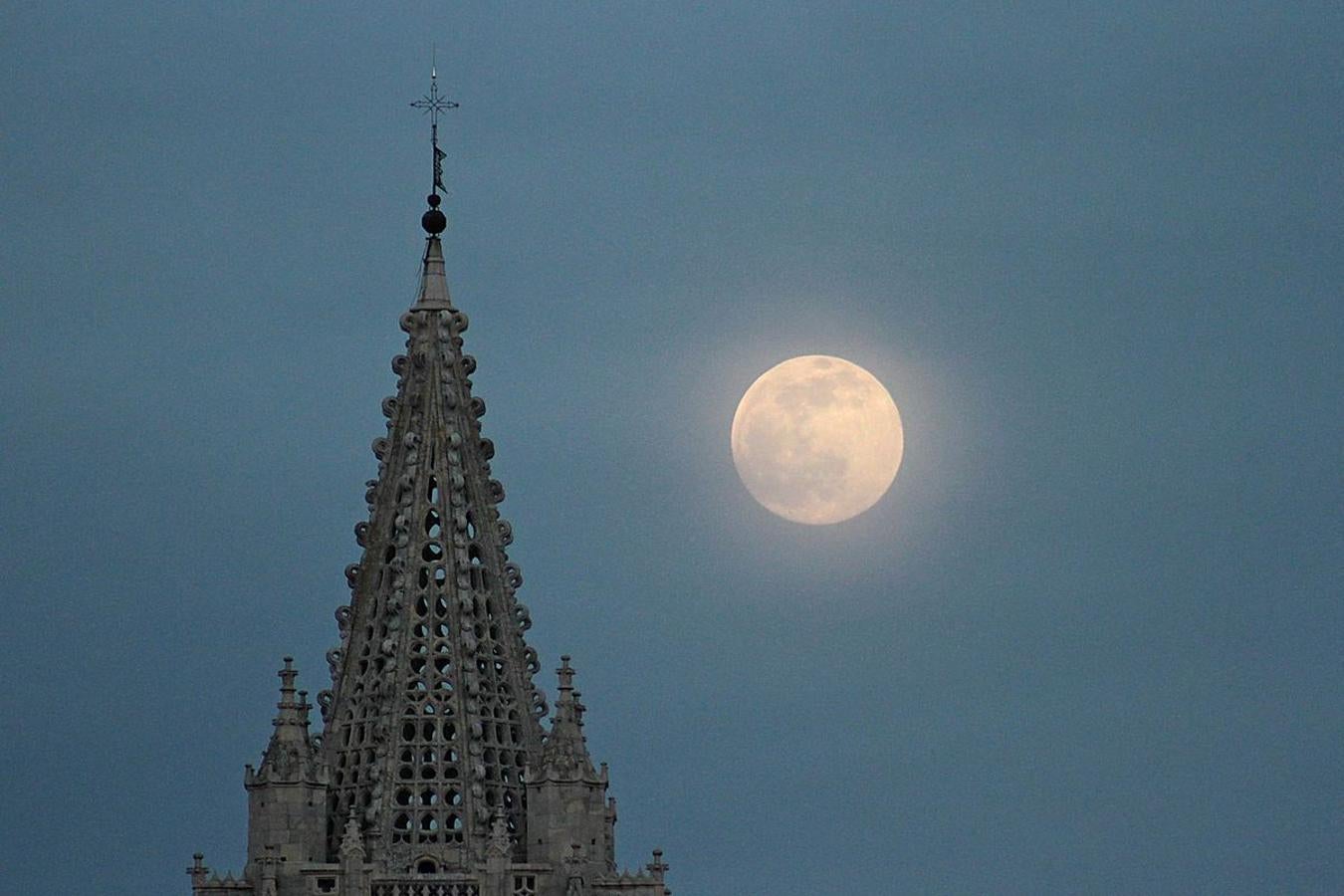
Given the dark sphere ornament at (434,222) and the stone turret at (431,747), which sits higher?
Answer: the dark sphere ornament at (434,222)

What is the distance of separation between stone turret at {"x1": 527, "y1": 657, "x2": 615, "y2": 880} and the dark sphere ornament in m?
13.8

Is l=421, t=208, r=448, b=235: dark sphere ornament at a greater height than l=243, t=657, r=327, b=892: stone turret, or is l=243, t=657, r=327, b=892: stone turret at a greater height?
l=421, t=208, r=448, b=235: dark sphere ornament

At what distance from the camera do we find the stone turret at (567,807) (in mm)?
162250

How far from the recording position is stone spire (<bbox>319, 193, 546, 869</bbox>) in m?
162

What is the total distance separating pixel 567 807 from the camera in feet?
534

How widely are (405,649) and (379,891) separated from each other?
6.15 m

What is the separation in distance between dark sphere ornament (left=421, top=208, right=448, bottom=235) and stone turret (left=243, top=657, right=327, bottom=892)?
46.7ft

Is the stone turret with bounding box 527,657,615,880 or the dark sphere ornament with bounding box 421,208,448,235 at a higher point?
the dark sphere ornament with bounding box 421,208,448,235

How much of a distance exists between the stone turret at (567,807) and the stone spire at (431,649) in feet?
2.09

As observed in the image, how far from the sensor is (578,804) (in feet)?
534

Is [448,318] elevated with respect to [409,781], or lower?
elevated

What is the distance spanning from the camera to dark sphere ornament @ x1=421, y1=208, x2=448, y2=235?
558 ft

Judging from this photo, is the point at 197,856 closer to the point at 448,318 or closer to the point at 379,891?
the point at 379,891

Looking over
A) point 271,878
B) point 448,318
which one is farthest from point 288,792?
point 448,318
